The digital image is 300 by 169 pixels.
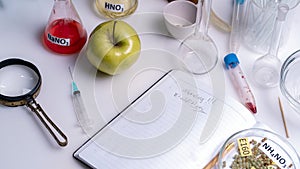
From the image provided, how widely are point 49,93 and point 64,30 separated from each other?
136mm

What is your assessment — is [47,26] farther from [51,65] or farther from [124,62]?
[124,62]

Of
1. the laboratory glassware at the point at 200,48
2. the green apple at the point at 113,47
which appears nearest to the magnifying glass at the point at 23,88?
the green apple at the point at 113,47

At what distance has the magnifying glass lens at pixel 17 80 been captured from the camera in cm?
96

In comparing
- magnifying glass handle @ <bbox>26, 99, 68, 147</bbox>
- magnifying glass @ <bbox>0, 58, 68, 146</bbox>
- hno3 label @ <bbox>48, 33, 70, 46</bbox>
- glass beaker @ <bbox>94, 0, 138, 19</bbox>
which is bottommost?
magnifying glass handle @ <bbox>26, 99, 68, 147</bbox>

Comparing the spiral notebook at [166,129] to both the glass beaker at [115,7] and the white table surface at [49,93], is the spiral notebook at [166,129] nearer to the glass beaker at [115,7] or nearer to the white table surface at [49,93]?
the white table surface at [49,93]

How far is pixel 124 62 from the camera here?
0.97 m

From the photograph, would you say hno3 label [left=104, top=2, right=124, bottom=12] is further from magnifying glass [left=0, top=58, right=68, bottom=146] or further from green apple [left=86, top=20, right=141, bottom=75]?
magnifying glass [left=0, top=58, right=68, bottom=146]

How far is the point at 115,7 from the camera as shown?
1.08 meters

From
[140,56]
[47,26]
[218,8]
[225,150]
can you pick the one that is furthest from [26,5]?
[225,150]

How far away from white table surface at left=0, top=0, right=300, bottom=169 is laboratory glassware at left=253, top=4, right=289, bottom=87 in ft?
0.05

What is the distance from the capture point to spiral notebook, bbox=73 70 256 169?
0.89m

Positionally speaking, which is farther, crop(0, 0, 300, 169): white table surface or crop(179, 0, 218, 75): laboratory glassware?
crop(179, 0, 218, 75): laboratory glassware

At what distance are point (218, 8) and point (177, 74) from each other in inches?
8.0

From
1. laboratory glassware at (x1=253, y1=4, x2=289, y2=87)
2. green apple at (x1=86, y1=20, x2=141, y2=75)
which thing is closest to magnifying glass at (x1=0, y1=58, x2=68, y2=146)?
green apple at (x1=86, y1=20, x2=141, y2=75)
